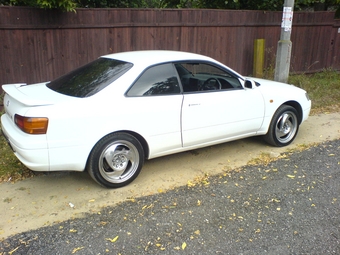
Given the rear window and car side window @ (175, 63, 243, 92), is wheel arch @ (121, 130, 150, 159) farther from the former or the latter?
car side window @ (175, 63, 243, 92)

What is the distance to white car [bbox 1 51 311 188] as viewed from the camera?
368cm

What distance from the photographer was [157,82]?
4375 mm

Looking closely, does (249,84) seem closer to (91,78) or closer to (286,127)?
(286,127)

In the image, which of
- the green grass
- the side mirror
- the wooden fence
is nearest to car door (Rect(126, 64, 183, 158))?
the side mirror

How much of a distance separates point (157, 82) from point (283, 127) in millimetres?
2420

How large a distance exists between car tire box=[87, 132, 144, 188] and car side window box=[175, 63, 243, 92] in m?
1.16

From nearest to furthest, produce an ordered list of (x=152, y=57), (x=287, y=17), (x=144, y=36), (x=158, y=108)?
1. (x=158, y=108)
2. (x=152, y=57)
3. (x=287, y=17)
4. (x=144, y=36)

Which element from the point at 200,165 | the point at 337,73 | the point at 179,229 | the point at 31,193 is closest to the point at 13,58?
the point at 31,193

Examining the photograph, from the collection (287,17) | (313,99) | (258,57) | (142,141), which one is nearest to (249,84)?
(142,141)

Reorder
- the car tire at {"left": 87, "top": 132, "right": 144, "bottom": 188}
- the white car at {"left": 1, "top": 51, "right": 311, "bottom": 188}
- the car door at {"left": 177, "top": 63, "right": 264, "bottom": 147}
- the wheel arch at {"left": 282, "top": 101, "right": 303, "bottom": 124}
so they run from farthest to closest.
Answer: the wheel arch at {"left": 282, "top": 101, "right": 303, "bottom": 124}, the car door at {"left": 177, "top": 63, "right": 264, "bottom": 147}, the car tire at {"left": 87, "top": 132, "right": 144, "bottom": 188}, the white car at {"left": 1, "top": 51, "right": 311, "bottom": 188}

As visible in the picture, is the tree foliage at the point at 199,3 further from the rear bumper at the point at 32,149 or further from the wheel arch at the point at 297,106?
the wheel arch at the point at 297,106

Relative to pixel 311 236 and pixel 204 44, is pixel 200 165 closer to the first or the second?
pixel 311 236

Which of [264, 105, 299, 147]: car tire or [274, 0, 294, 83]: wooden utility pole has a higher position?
[274, 0, 294, 83]: wooden utility pole

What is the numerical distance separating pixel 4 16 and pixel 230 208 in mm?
5430
